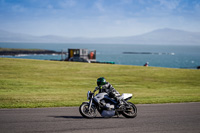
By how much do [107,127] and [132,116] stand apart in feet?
5.97

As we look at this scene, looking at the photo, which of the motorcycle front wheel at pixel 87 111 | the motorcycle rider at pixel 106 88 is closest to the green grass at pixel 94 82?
the motorcycle front wheel at pixel 87 111

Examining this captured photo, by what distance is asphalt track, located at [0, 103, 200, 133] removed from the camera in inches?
313

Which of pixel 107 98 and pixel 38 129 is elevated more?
pixel 107 98

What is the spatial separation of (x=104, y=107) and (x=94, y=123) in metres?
0.94

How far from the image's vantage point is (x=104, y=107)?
378 inches

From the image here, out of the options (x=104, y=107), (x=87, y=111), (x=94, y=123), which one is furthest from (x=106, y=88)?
(x=94, y=123)

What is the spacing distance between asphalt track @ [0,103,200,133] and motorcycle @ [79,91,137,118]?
21cm

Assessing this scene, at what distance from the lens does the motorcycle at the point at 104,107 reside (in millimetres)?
9586

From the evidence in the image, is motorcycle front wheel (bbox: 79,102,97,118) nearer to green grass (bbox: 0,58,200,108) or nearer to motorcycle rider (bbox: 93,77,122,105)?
motorcycle rider (bbox: 93,77,122,105)

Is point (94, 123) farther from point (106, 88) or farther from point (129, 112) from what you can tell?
point (129, 112)

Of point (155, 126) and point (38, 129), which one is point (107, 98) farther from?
point (38, 129)

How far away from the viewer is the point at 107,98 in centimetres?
976

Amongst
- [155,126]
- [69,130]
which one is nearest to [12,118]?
[69,130]

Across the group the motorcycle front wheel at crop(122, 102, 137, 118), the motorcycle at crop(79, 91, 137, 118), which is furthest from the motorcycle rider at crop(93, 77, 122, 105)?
the motorcycle front wheel at crop(122, 102, 137, 118)
